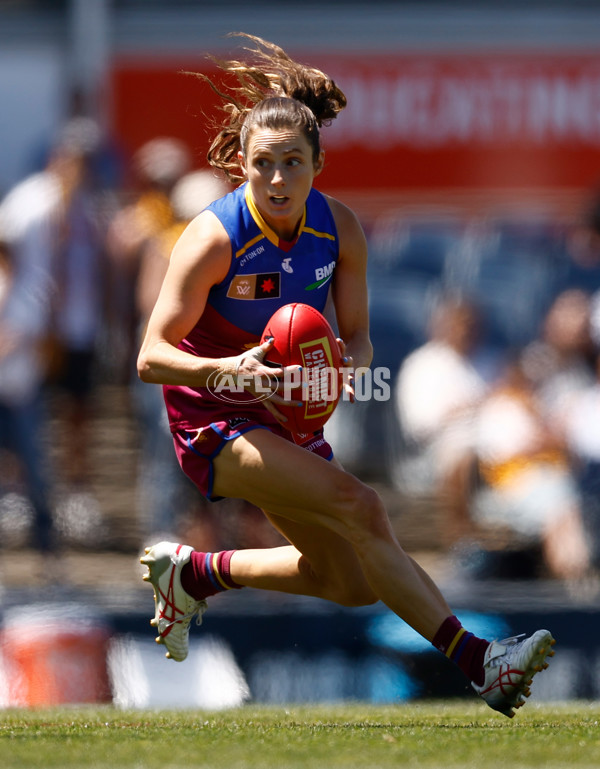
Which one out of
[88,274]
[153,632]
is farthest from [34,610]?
[88,274]

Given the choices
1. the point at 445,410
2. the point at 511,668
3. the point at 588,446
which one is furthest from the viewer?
the point at 445,410

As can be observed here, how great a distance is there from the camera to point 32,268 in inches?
338

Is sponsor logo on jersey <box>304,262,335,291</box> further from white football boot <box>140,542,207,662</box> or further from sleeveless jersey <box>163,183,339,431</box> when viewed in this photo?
white football boot <box>140,542,207,662</box>

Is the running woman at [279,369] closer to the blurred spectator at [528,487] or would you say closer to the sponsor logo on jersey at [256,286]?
the sponsor logo on jersey at [256,286]

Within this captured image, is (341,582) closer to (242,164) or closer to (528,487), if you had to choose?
(242,164)

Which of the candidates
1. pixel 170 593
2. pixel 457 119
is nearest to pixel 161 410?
pixel 457 119

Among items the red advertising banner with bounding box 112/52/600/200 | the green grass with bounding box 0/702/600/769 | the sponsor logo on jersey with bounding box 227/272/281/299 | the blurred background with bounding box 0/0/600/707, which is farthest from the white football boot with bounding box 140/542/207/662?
the red advertising banner with bounding box 112/52/600/200

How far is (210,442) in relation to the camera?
4.55 meters

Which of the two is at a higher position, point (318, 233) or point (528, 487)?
point (318, 233)

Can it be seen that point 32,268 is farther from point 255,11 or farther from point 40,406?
point 255,11

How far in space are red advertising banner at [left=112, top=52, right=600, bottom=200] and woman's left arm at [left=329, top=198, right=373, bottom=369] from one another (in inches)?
169

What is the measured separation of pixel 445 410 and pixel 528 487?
2.16 feet

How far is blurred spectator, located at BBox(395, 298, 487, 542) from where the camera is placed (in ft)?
26.7

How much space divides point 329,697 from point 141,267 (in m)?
2.89
